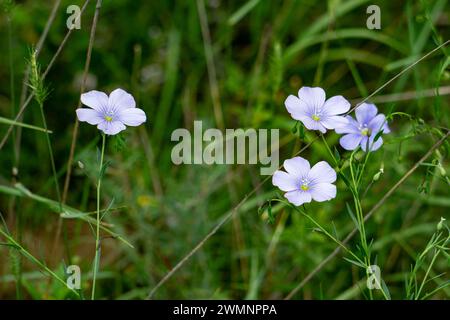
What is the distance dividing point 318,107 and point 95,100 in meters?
0.42

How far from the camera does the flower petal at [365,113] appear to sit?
4.40 feet

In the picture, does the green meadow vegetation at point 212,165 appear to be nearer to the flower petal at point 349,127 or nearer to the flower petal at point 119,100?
the flower petal at point 349,127

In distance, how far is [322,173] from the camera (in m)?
1.20

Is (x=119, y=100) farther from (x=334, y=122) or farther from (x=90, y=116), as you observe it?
(x=334, y=122)

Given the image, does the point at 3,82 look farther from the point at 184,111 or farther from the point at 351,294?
the point at 351,294

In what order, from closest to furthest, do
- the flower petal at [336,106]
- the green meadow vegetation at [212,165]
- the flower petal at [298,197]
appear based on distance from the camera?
the flower petal at [298,197], the flower petal at [336,106], the green meadow vegetation at [212,165]

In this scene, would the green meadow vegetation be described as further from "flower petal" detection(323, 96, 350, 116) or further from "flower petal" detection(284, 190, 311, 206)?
"flower petal" detection(284, 190, 311, 206)

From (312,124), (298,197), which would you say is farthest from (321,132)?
(298,197)

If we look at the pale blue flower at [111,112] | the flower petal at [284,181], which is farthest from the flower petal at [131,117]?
the flower petal at [284,181]

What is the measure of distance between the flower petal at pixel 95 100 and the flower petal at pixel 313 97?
365mm

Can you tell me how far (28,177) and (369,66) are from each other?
130 cm

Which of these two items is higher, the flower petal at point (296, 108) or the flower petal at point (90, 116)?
the flower petal at point (296, 108)

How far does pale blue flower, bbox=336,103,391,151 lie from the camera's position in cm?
128

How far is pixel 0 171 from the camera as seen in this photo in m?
2.21
